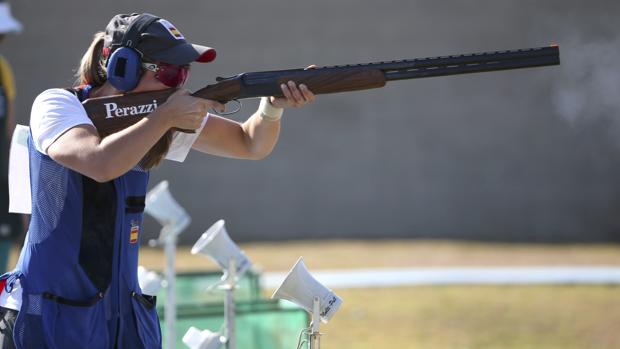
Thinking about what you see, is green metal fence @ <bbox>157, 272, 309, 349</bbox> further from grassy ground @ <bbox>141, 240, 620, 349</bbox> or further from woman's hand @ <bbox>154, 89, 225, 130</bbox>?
woman's hand @ <bbox>154, 89, 225, 130</bbox>

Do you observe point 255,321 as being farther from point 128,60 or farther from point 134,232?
point 128,60

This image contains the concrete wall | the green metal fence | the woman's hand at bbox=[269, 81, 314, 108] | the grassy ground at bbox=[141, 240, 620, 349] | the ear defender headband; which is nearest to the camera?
the ear defender headband

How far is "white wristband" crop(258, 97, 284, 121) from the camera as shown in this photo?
3.99 meters

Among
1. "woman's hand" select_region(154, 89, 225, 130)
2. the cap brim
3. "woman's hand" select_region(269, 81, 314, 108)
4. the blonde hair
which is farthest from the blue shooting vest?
"woman's hand" select_region(269, 81, 314, 108)

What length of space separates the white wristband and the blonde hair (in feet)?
1.70

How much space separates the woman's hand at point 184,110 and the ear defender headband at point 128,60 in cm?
16

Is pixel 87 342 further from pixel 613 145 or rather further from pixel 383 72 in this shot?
pixel 613 145

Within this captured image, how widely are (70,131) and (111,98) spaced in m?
0.30

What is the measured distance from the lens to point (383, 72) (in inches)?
152

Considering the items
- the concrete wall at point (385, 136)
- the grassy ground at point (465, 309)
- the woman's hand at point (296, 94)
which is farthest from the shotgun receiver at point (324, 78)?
the concrete wall at point (385, 136)

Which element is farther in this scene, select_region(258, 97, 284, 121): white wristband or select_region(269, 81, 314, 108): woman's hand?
select_region(258, 97, 284, 121): white wristband

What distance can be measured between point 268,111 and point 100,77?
2.29 feet

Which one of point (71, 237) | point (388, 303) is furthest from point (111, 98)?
point (388, 303)

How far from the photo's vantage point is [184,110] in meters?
3.44
